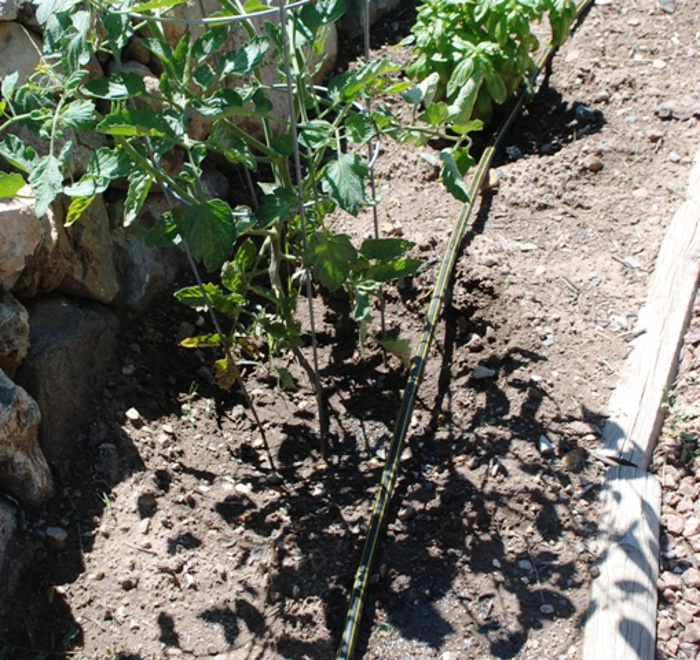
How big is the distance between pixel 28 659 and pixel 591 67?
3.31m

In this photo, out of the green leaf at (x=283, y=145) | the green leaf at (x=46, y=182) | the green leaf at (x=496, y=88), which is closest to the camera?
the green leaf at (x=46, y=182)

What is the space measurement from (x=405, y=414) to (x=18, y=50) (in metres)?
1.61

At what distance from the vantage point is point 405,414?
2631mm

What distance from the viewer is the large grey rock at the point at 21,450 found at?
224 centimetres

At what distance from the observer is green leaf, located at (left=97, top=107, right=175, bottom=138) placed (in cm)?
180

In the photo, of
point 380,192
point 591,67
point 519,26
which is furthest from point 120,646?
point 591,67

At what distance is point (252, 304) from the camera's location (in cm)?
311

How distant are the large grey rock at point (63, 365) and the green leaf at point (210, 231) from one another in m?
0.79

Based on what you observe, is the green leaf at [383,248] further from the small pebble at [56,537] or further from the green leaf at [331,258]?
the small pebble at [56,537]

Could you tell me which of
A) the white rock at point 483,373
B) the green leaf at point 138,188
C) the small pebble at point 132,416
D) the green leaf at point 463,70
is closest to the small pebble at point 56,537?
the small pebble at point 132,416

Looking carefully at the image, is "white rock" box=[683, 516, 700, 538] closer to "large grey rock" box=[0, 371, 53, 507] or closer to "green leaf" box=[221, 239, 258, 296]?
"green leaf" box=[221, 239, 258, 296]

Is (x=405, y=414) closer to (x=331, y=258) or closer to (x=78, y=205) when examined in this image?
(x=331, y=258)

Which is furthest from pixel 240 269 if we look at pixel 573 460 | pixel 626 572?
pixel 626 572

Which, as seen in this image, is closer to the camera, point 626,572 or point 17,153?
point 17,153
